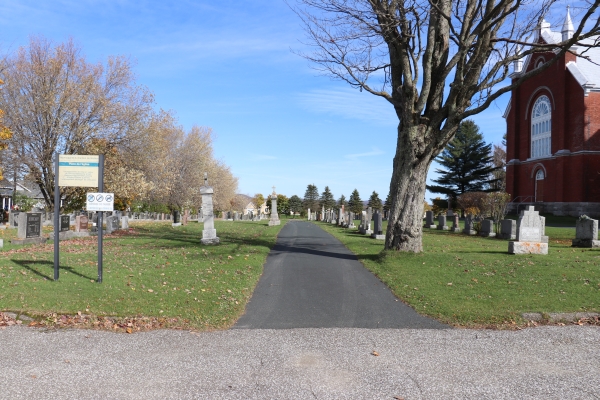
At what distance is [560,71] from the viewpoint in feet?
141

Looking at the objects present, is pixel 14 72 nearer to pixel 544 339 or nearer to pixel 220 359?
pixel 220 359

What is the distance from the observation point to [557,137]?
42.8 metres

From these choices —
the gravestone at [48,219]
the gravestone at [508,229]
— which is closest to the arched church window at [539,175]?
the gravestone at [508,229]

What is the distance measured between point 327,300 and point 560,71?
1709 inches

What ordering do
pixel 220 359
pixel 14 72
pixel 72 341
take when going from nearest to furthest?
pixel 220 359
pixel 72 341
pixel 14 72

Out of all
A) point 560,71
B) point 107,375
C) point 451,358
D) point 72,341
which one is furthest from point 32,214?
point 560,71

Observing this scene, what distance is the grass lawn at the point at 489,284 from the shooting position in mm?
7695

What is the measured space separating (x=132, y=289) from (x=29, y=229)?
1083cm

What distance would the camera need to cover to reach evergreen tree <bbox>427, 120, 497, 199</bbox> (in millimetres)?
58656

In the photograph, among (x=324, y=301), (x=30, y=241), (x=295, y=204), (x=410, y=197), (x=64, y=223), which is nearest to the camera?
(x=324, y=301)

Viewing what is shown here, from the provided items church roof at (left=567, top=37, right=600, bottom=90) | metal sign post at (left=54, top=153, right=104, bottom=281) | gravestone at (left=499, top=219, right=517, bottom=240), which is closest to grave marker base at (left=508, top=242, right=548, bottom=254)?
gravestone at (left=499, top=219, right=517, bottom=240)

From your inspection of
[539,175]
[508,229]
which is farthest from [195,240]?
[539,175]

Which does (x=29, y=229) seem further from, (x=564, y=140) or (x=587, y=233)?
(x=564, y=140)

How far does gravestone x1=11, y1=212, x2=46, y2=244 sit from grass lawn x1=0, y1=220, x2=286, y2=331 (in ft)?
11.0
